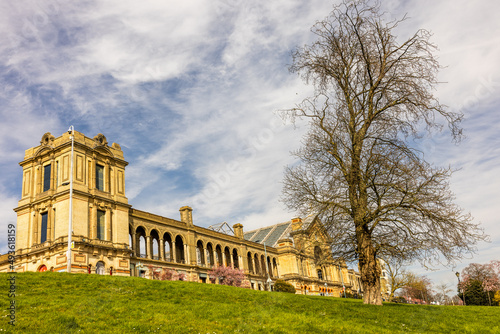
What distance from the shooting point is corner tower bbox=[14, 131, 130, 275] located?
3709 cm

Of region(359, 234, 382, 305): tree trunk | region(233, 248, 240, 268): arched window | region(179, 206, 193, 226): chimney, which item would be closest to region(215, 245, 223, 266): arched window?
region(233, 248, 240, 268): arched window

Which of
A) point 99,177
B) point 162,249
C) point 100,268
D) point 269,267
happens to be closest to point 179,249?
point 162,249

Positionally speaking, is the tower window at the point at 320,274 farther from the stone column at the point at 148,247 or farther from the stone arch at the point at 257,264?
the stone column at the point at 148,247

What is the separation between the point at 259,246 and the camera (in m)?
71.2

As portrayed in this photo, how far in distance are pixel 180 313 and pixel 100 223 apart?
2909 centimetres

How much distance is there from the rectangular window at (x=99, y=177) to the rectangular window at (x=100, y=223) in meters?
2.68

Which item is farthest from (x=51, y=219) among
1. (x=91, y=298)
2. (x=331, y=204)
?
(x=331, y=204)

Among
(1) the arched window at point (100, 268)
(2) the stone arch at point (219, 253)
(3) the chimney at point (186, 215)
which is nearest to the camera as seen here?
(1) the arched window at point (100, 268)

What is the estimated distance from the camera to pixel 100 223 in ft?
131

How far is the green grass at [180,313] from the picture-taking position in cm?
1184

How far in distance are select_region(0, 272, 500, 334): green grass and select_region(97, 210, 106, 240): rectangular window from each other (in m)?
19.8

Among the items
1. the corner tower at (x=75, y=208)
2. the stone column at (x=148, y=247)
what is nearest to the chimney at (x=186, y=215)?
the stone column at (x=148, y=247)

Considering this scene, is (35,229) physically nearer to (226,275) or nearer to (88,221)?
(88,221)

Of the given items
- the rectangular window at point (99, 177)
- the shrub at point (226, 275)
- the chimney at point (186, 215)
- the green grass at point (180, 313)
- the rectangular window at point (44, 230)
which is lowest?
the green grass at point (180, 313)
